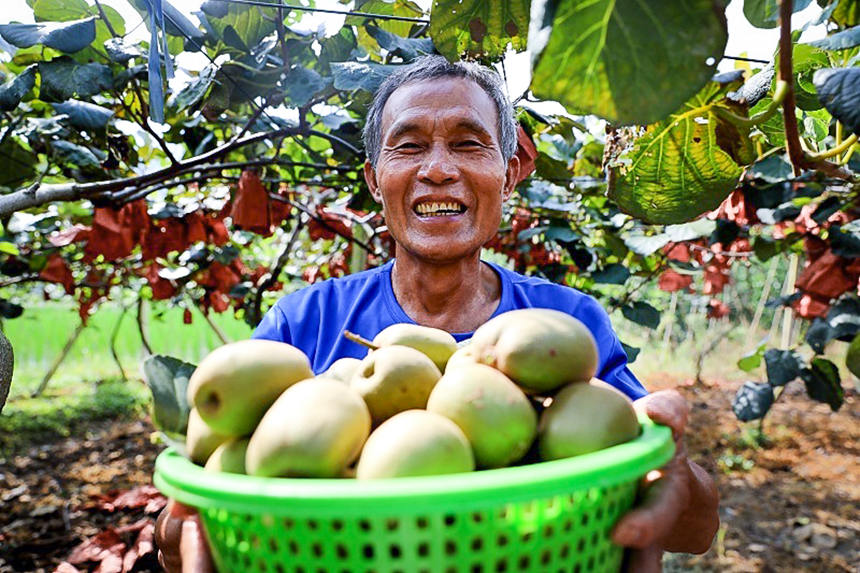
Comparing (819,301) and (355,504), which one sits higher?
(355,504)

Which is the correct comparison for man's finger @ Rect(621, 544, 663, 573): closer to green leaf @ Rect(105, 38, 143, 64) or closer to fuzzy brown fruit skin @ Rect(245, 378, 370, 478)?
fuzzy brown fruit skin @ Rect(245, 378, 370, 478)

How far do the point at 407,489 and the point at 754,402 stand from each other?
3017 mm

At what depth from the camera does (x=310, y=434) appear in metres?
0.60

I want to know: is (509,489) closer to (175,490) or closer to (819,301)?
(175,490)

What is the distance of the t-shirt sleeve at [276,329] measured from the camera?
136cm

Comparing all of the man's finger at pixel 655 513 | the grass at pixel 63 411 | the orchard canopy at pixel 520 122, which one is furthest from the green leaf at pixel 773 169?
the grass at pixel 63 411

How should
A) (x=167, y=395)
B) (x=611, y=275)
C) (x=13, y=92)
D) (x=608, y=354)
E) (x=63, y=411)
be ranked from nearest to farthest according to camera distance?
(x=167, y=395), (x=608, y=354), (x=13, y=92), (x=611, y=275), (x=63, y=411)

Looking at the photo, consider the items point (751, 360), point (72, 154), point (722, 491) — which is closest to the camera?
point (72, 154)

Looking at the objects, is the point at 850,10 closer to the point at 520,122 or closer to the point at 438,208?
the point at 438,208

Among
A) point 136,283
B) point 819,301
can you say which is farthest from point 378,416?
point 136,283

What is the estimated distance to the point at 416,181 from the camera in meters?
1.36

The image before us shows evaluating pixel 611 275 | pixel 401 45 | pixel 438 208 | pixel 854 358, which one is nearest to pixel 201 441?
pixel 438 208

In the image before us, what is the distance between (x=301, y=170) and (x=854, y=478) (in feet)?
15.0

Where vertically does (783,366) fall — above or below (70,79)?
below
